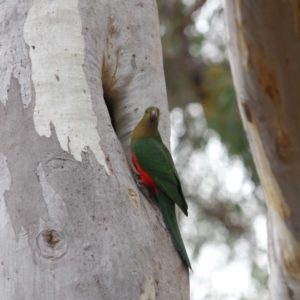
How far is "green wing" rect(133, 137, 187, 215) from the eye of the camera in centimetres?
289

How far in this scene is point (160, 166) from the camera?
3027mm

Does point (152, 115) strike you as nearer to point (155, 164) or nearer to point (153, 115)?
point (153, 115)

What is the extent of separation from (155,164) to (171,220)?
0.38m

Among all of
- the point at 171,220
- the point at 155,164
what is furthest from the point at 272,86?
the point at 155,164

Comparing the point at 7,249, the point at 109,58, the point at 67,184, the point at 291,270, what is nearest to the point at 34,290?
the point at 7,249

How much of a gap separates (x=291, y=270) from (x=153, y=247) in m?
0.58

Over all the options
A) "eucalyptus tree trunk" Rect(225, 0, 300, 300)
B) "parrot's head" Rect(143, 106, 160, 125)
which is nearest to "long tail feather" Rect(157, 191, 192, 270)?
"parrot's head" Rect(143, 106, 160, 125)

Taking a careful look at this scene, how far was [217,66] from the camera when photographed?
7723 millimetres

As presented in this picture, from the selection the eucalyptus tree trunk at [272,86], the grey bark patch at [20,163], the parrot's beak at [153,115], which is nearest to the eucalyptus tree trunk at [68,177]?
the grey bark patch at [20,163]

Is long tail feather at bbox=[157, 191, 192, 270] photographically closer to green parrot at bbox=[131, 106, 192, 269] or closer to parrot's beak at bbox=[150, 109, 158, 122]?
green parrot at bbox=[131, 106, 192, 269]

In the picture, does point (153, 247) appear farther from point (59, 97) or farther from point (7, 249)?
point (59, 97)

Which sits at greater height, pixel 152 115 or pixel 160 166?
pixel 152 115

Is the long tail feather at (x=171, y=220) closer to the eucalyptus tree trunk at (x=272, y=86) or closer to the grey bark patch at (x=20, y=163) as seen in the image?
the eucalyptus tree trunk at (x=272, y=86)

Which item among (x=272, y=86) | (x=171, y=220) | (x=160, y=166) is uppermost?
(x=272, y=86)
